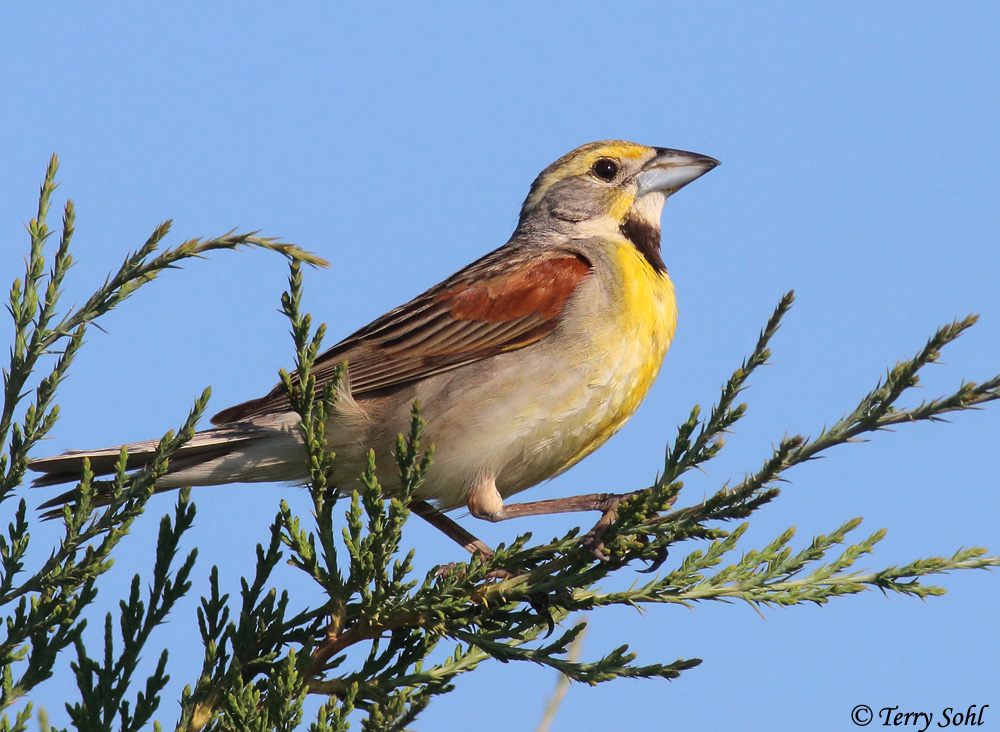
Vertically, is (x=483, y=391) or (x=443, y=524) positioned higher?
(x=483, y=391)

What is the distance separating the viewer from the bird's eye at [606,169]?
654 centimetres

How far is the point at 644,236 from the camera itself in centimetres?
622

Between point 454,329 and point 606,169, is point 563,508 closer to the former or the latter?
point 454,329

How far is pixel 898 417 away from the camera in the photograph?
293cm

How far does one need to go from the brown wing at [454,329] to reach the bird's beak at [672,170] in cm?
107

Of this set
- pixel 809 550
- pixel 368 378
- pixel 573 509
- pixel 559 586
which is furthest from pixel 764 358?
pixel 368 378

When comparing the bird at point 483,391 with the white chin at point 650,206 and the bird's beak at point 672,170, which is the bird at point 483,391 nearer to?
the white chin at point 650,206

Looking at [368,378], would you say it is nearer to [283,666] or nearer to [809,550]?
[283,666]

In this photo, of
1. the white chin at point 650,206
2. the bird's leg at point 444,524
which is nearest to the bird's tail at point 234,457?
the bird's leg at point 444,524

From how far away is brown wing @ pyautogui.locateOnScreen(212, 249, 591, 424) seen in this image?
205 inches

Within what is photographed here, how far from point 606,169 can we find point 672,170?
43 cm

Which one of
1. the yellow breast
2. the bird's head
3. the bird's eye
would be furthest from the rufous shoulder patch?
the bird's eye

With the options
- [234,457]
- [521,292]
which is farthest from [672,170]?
[234,457]

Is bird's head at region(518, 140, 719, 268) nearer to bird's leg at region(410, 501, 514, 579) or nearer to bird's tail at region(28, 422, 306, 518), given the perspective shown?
bird's leg at region(410, 501, 514, 579)
